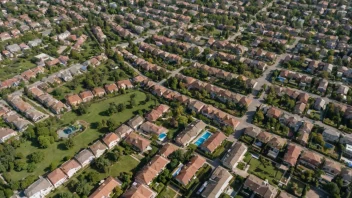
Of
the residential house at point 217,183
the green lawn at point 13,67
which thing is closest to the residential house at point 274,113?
the residential house at point 217,183

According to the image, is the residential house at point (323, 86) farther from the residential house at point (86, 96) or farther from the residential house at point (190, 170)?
the residential house at point (86, 96)

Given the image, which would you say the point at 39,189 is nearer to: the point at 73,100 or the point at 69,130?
the point at 69,130

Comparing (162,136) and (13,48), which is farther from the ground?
(162,136)

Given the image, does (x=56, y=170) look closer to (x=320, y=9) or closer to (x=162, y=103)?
(x=162, y=103)

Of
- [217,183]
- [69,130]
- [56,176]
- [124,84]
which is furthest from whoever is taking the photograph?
[124,84]

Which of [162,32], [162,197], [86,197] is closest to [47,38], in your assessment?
[162,32]

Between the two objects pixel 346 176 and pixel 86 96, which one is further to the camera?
pixel 86 96

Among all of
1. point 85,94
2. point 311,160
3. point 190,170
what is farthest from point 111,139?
point 311,160
